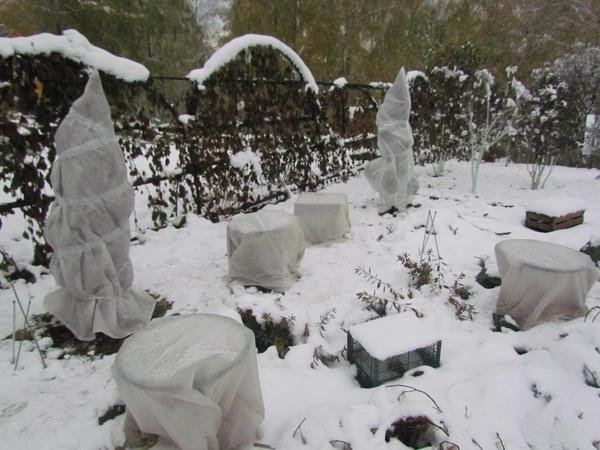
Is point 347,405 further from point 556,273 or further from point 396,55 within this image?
point 396,55

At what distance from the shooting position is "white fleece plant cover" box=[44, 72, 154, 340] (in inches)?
97.2

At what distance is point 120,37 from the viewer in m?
15.0

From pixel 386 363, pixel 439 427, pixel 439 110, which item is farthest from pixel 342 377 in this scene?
pixel 439 110

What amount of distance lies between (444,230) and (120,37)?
15795 millimetres

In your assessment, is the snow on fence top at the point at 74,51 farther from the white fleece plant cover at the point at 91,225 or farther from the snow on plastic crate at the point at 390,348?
the snow on plastic crate at the point at 390,348

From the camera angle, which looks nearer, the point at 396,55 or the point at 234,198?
the point at 234,198

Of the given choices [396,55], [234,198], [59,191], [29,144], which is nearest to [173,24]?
[396,55]

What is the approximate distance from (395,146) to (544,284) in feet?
10.4

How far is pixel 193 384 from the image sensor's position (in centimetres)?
161

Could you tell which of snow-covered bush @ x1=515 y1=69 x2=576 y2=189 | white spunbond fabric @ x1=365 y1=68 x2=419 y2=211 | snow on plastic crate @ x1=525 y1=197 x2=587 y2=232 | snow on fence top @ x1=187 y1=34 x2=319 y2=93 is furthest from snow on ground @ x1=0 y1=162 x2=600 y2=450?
snow-covered bush @ x1=515 y1=69 x2=576 y2=189

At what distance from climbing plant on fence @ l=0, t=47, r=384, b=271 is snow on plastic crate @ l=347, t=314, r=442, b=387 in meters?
3.38

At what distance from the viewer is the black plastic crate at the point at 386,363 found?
2.39m

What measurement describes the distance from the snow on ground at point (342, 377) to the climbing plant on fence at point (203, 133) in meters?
0.99

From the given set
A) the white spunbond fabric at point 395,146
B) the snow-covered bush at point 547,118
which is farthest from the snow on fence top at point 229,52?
the snow-covered bush at point 547,118
